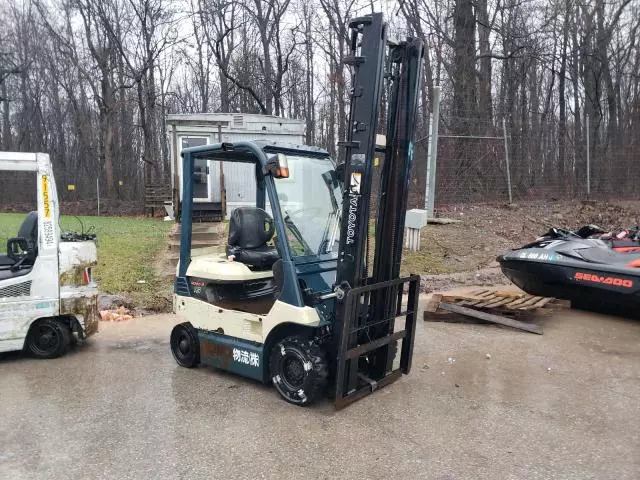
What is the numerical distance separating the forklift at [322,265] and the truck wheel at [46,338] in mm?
1327

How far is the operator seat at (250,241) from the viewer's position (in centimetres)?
489

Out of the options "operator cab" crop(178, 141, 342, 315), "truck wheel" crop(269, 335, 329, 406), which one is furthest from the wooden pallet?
"truck wheel" crop(269, 335, 329, 406)

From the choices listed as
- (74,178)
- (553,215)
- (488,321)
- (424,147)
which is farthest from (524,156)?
(74,178)

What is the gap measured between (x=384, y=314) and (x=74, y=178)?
30.8 metres

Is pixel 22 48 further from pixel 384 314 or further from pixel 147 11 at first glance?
pixel 384 314

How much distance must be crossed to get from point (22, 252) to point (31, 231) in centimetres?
24

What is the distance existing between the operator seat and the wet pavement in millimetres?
1089

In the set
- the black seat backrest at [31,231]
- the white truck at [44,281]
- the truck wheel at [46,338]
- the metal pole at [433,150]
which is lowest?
the truck wheel at [46,338]

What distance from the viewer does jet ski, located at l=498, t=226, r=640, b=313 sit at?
21.3ft

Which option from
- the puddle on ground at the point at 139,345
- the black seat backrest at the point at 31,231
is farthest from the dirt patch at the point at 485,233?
the black seat backrest at the point at 31,231

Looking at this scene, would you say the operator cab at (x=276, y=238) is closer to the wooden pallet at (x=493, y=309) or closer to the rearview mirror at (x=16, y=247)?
the rearview mirror at (x=16, y=247)

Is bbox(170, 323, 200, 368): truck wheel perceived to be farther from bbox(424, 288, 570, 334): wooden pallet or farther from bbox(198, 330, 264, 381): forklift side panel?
bbox(424, 288, 570, 334): wooden pallet

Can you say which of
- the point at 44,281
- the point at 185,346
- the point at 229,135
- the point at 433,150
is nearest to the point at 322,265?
the point at 185,346

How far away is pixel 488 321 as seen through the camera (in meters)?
6.80
